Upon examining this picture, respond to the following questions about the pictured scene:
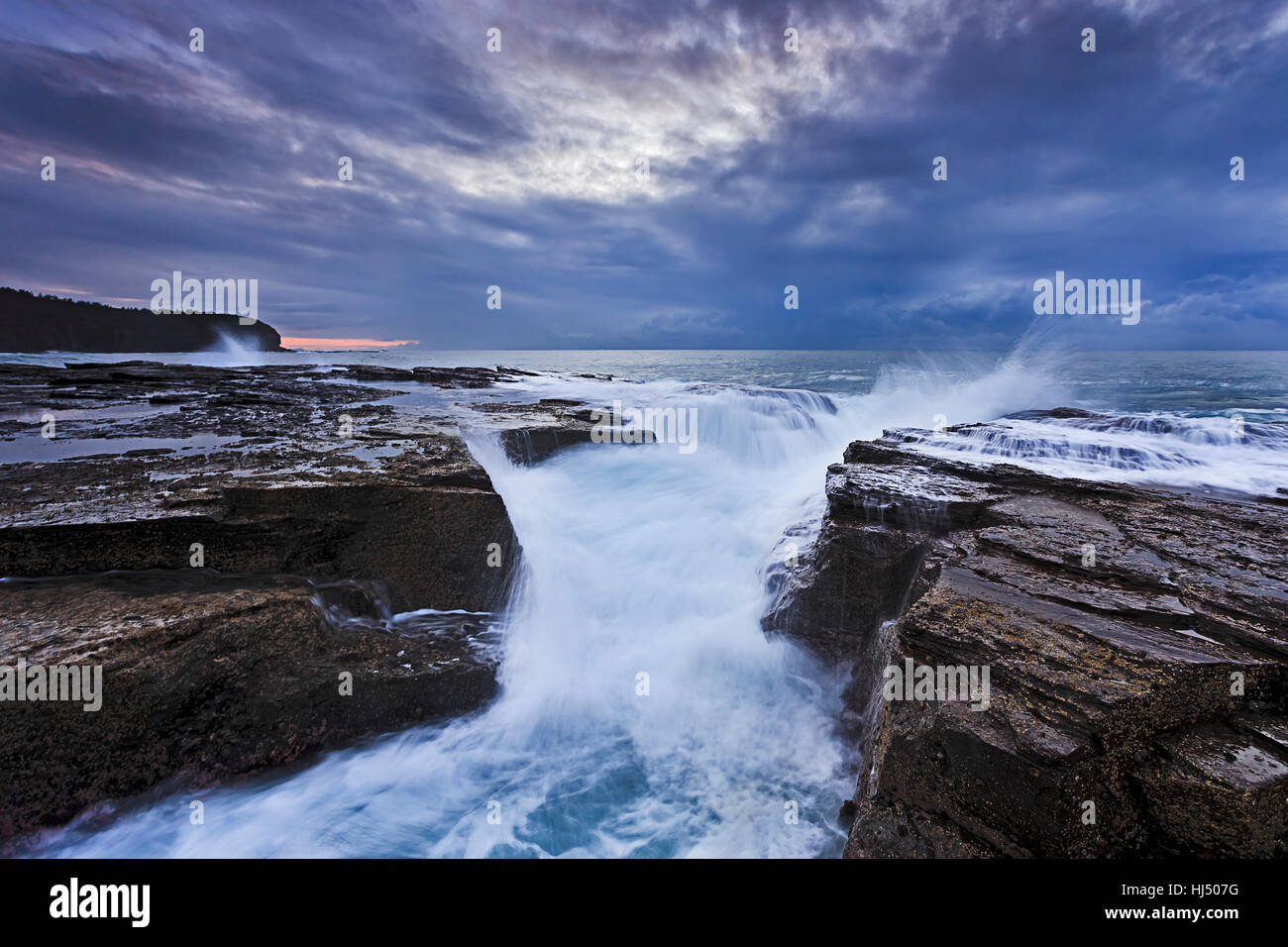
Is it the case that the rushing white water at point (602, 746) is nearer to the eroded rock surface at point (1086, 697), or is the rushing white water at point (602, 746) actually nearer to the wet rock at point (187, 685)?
the wet rock at point (187, 685)

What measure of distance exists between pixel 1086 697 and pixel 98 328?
330 feet

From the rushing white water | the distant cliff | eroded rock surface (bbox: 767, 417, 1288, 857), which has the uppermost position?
the distant cliff

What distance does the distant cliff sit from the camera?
6050 cm

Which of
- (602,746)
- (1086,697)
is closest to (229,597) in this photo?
(602,746)

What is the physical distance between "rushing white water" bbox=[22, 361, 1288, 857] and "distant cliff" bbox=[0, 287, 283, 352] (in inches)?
3550

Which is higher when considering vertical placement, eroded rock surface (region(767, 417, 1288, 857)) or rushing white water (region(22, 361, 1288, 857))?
eroded rock surface (region(767, 417, 1288, 857))

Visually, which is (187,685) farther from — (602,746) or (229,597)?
(602,746)

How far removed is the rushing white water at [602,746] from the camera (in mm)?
3805

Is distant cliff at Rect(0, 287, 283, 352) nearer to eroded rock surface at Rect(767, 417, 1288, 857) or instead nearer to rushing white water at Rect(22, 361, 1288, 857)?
rushing white water at Rect(22, 361, 1288, 857)

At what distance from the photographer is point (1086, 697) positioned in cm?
285

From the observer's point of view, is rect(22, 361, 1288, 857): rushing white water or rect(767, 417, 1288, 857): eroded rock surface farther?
rect(22, 361, 1288, 857): rushing white water

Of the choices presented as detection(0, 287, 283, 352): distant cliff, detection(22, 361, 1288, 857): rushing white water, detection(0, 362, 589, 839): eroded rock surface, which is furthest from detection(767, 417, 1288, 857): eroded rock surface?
detection(0, 287, 283, 352): distant cliff
